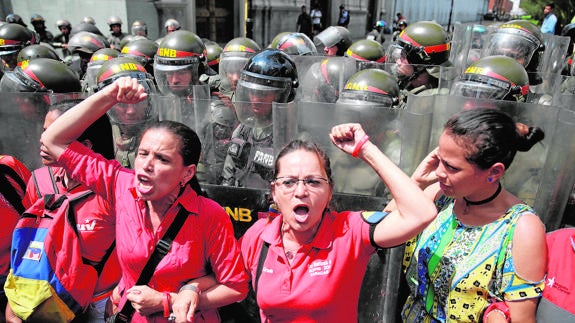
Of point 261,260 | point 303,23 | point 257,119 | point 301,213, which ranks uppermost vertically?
point 303,23

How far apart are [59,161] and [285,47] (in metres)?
4.49

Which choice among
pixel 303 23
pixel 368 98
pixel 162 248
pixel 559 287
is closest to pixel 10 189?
pixel 162 248

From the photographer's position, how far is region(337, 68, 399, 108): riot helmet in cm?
331

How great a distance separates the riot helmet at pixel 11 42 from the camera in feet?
22.8

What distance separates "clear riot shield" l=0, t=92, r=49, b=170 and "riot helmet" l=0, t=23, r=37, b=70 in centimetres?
433

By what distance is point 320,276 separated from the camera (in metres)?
1.79

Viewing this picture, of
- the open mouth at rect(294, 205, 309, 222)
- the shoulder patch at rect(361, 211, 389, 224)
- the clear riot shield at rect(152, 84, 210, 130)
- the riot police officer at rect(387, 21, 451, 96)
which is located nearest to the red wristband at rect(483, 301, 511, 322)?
the shoulder patch at rect(361, 211, 389, 224)

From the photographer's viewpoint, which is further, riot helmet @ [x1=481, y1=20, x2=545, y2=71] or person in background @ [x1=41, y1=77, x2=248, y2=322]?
riot helmet @ [x1=481, y1=20, x2=545, y2=71]

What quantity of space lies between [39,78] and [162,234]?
2630 millimetres

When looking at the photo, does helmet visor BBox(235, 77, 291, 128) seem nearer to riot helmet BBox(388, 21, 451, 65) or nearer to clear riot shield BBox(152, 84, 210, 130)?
clear riot shield BBox(152, 84, 210, 130)

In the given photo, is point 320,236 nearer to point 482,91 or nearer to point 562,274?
point 562,274

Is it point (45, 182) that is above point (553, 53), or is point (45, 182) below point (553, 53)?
below

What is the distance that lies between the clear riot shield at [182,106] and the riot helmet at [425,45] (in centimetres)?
303

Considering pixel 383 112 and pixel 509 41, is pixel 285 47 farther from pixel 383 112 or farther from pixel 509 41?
pixel 383 112
